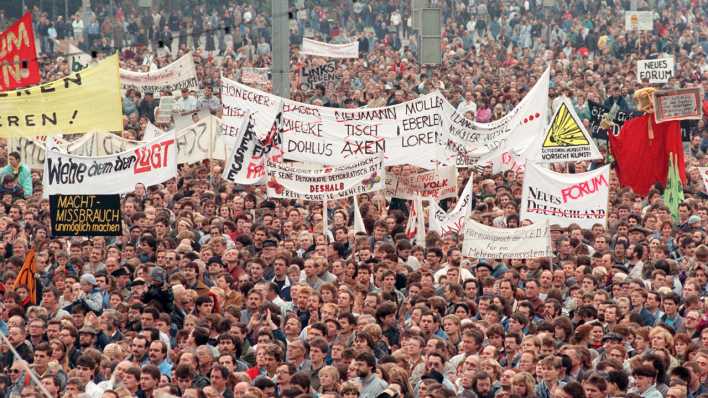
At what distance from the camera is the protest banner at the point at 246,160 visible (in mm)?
20891

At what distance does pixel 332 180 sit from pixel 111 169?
7.59ft

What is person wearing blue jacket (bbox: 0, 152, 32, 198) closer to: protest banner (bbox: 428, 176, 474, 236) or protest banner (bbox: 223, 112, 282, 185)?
protest banner (bbox: 223, 112, 282, 185)

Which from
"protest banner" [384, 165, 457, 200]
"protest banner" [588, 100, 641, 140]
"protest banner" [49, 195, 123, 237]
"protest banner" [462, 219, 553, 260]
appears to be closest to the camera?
"protest banner" [462, 219, 553, 260]

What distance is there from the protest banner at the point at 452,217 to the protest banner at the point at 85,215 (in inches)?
131

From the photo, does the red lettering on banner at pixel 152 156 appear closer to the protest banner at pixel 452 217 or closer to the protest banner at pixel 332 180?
the protest banner at pixel 332 180

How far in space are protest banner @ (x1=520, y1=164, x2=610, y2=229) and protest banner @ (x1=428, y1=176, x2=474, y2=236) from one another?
0.56m

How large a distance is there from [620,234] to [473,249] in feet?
6.47

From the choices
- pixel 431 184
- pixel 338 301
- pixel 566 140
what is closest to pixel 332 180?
pixel 431 184

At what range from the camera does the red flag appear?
23562mm

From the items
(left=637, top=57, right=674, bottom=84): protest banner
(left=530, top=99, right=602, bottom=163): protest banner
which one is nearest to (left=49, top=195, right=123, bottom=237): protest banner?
(left=530, top=99, right=602, bottom=163): protest banner

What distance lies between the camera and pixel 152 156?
20.5m

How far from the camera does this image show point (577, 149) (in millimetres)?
22234

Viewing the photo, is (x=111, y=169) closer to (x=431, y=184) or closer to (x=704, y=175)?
(x=431, y=184)

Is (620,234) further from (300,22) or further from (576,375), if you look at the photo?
(300,22)
